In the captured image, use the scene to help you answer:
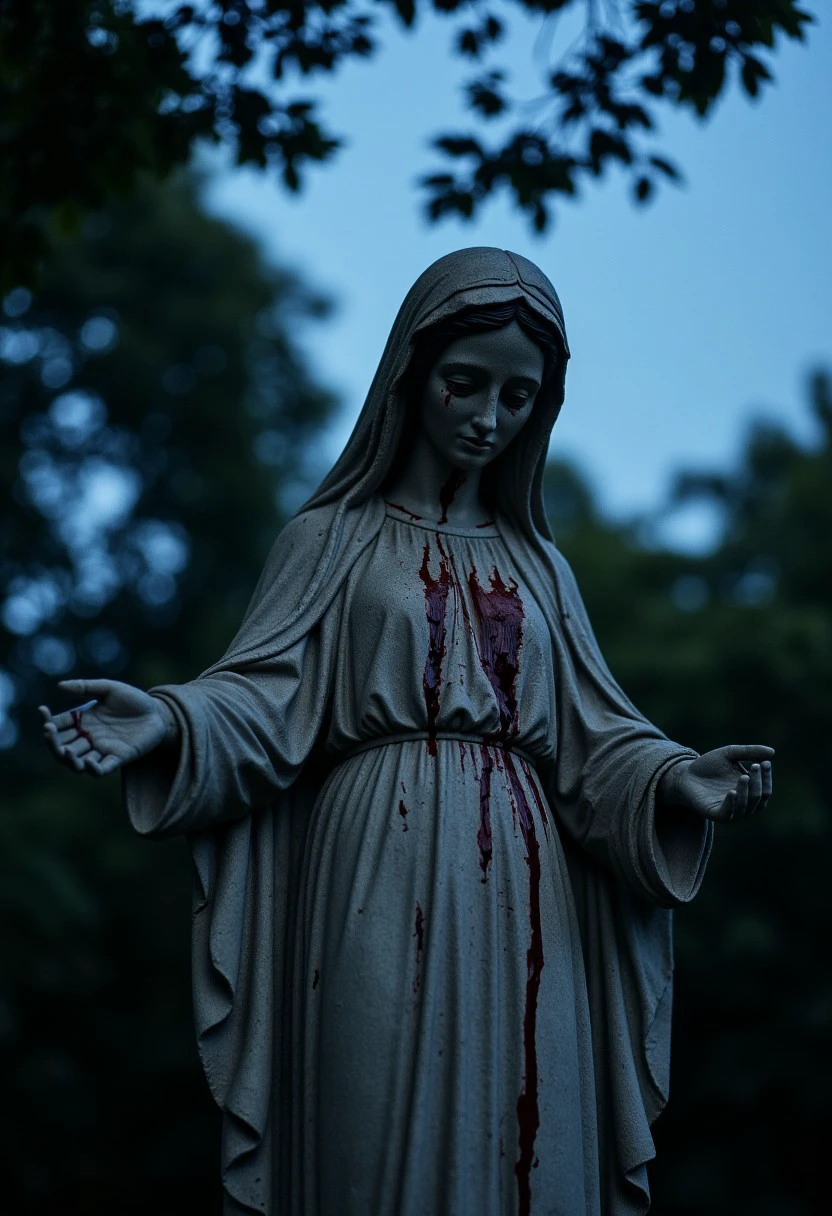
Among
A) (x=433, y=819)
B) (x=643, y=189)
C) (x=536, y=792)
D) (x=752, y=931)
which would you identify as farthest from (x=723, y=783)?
(x=752, y=931)

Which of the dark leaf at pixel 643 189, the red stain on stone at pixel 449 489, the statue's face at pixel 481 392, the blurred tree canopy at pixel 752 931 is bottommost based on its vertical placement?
the blurred tree canopy at pixel 752 931

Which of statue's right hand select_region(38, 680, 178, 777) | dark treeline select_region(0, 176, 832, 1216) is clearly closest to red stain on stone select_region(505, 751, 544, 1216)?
statue's right hand select_region(38, 680, 178, 777)

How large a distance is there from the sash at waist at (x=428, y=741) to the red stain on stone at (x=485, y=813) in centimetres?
4

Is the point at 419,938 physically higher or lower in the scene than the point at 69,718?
lower

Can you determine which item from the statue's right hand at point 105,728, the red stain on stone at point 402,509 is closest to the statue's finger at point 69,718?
the statue's right hand at point 105,728

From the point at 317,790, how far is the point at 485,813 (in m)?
0.71

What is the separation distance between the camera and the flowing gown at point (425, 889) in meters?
5.12

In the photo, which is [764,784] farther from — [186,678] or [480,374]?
[186,678]

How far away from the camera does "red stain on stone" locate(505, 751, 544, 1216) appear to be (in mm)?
5117

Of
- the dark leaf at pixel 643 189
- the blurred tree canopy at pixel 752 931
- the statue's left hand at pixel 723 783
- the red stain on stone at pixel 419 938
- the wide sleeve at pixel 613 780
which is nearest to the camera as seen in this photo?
the statue's left hand at pixel 723 783

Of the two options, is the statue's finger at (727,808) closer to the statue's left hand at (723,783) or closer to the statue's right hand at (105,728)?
the statue's left hand at (723,783)

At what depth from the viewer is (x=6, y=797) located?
20.0m

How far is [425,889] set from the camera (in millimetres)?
5402

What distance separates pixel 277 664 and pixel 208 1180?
47.6 ft
